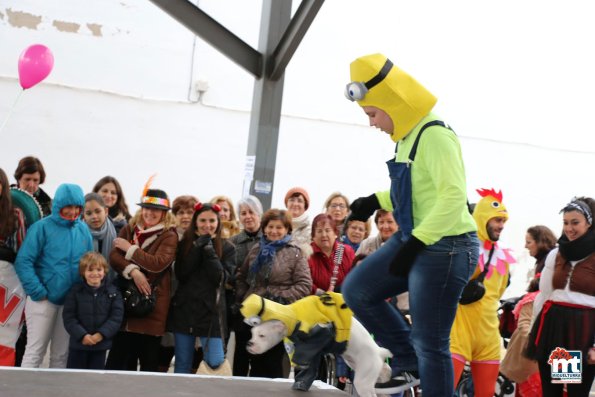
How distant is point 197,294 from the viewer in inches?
213

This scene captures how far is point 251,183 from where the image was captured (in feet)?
25.0

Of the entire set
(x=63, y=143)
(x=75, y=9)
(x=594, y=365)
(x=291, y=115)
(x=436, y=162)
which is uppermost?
(x=75, y=9)

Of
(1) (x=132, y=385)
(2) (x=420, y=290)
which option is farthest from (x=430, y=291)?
(1) (x=132, y=385)

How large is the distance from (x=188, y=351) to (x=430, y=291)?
2648 millimetres

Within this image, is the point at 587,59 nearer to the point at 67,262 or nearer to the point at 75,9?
the point at 75,9

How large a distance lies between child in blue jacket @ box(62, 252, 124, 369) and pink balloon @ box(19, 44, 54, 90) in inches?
104

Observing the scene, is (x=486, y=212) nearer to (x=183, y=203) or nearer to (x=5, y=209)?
(x=183, y=203)

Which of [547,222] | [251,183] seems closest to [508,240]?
[547,222]

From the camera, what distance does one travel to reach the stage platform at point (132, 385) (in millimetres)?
3136

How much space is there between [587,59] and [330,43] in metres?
3.77

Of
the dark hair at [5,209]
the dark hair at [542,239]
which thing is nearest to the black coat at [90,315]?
the dark hair at [5,209]

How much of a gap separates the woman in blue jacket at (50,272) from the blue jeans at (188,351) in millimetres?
707

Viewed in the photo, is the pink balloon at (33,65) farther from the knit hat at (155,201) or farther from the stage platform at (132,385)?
the stage platform at (132,385)

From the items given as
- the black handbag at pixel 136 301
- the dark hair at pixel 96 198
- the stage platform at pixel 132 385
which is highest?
the dark hair at pixel 96 198
